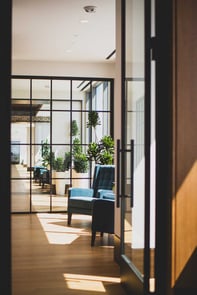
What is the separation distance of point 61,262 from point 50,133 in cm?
430

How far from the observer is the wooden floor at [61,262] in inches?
158

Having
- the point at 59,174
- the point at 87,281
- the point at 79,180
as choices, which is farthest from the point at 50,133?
the point at 87,281

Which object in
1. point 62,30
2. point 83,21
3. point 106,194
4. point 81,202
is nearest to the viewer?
point 83,21

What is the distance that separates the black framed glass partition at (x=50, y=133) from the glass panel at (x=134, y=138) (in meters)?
5.06

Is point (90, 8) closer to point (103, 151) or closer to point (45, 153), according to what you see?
point (103, 151)

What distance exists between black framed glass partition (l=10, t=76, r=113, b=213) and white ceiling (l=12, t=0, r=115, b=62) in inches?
23.0

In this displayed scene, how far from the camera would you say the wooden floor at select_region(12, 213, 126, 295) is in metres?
4.01

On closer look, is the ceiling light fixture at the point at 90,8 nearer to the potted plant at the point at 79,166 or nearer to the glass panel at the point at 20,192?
the potted plant at the point at 79,166

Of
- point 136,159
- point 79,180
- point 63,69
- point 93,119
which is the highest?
point 63,69

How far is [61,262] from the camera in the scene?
491 cm

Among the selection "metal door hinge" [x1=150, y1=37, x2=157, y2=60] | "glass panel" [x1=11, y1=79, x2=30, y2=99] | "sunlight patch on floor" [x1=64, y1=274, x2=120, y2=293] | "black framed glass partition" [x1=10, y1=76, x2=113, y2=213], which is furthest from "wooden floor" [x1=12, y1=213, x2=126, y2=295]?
"glass panel" [x1=11, y1=79, x2=30, y2=99]

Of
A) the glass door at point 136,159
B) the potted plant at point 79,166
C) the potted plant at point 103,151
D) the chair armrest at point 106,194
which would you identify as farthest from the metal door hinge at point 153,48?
the potted plant at point 79,166

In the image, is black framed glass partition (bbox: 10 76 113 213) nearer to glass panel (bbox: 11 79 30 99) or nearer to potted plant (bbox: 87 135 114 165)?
glass panel (bbox: 11 79 30 99)

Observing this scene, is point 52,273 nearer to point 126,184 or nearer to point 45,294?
point 45,294
